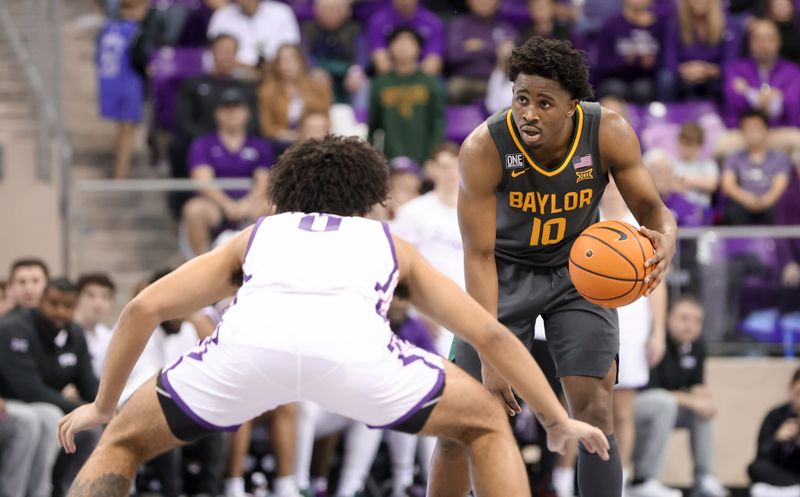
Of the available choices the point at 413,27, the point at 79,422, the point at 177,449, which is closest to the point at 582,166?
the point at 79,422

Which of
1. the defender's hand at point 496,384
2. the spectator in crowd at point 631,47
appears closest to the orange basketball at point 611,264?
the defender's hand at point 496,384

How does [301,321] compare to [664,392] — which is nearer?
[301,321]

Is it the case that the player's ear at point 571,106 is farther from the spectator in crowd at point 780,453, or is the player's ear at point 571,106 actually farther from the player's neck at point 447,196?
the spectator in crowd at point 780,453

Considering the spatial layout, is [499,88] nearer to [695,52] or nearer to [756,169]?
[695,52]

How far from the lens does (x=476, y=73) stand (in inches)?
468

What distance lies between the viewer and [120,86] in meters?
→ 11.7

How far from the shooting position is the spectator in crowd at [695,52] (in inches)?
479

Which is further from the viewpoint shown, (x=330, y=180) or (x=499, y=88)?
(x=499, y=88)

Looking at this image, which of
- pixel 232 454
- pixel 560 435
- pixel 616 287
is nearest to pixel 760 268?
pixel 232 454

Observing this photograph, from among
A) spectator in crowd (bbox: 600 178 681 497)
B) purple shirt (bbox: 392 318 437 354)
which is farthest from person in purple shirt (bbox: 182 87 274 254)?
spectator in crowd (bbox: 600 178 681 497)

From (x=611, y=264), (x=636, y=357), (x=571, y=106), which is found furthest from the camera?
(x=636, y=357)

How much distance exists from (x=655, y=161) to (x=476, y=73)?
2833 millimetres

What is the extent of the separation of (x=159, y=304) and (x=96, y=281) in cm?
485

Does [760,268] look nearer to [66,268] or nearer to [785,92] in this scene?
[785,92]
